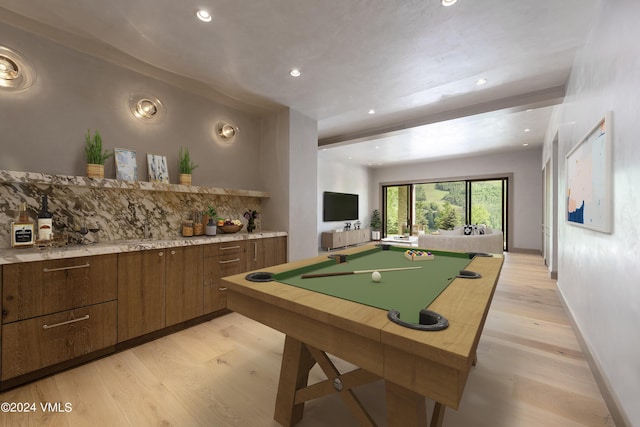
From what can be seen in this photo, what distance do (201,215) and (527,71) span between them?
412cm

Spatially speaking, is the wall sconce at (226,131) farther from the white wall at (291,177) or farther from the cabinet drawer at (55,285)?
the cabinet drawer at (55,285)

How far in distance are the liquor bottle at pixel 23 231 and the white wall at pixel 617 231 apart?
3817mm

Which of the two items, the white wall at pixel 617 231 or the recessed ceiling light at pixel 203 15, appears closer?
the white wall at pixel 617 231

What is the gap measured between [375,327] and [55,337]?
2353mm

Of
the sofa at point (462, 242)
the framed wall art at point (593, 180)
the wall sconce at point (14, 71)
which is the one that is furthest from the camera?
the sofa at point (462, 242)

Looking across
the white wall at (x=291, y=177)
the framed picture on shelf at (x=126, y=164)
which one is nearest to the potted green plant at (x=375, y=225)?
the white wall at (x=291, y=177)

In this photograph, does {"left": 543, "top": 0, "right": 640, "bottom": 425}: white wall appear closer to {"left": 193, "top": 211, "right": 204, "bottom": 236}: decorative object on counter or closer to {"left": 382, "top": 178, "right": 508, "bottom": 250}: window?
{"left": 193, "top": 211, "right": 204, "bottom": 236}: decorative object on counter

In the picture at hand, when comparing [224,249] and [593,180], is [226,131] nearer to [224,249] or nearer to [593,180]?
[224,249]

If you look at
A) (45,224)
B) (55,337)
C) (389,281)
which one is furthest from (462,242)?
(45,224)

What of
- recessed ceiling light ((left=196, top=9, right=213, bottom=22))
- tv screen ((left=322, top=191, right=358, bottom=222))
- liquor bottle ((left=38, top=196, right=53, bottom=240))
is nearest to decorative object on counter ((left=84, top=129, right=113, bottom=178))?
liquor bottle ((left=38, top=196, right=53, bottom=240))

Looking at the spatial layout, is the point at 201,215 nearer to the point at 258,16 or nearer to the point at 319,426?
the point at 258,16

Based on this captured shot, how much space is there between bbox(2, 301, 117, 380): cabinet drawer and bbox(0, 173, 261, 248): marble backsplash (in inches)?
28.6

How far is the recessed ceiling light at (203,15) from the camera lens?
1.89 m

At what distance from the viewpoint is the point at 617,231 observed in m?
1.52
